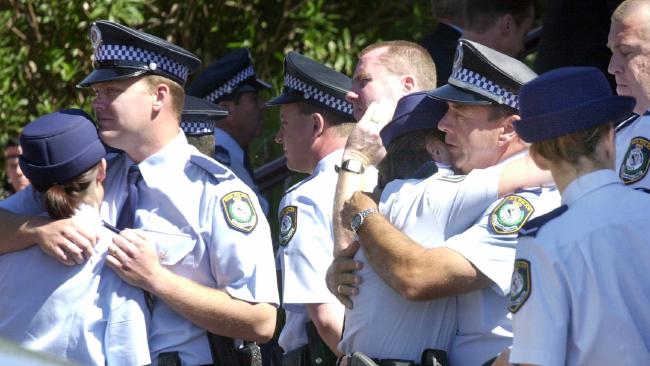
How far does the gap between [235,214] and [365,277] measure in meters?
0.56

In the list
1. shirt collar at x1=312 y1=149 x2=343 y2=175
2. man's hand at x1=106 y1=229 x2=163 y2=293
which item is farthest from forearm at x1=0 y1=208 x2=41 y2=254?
shirt collar at x1=312 y1=149 x2=343 y2=175

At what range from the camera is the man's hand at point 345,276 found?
4512 millimetres

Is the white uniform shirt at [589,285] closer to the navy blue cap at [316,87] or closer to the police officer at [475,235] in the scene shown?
the police officer at [475,235]

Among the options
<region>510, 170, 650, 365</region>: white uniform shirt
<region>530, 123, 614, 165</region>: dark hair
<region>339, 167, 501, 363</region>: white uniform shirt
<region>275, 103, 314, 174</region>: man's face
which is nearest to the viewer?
<region>510, 170, 650, 365</region>: white uniform shirt

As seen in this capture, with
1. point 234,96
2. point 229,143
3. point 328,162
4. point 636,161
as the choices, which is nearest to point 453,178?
point 636,161

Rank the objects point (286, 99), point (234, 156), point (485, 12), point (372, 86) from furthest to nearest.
A: point (234, 156)
point (485, 12)
point (286, 99)
point (372, 86)

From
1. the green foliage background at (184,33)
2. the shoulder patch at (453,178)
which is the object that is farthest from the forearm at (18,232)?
the green foliage background at (184,33)

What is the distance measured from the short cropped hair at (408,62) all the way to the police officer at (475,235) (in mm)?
770

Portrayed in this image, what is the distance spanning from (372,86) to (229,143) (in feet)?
5.52

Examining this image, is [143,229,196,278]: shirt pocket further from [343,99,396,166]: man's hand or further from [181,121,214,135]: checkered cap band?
[181,121,214,135]: checkered cap band

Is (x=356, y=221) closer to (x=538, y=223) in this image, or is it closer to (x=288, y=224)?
(x=288, y=224)

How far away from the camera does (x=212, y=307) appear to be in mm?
4699

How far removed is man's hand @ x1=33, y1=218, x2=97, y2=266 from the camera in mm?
4672

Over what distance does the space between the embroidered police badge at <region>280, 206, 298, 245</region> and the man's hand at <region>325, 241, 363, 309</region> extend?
0.51 meters
